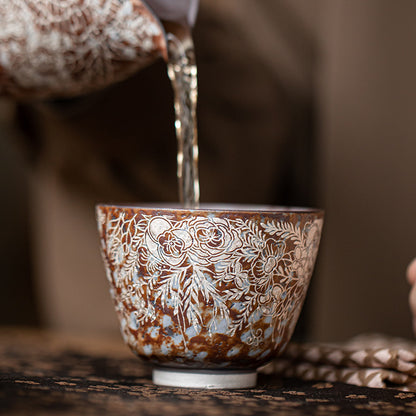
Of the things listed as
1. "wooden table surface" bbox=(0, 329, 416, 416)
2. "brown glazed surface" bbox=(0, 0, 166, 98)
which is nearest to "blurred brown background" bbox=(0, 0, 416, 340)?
"brown glazed surface" bbox=(0, 0, 166, 98)

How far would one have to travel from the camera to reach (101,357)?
749 mm

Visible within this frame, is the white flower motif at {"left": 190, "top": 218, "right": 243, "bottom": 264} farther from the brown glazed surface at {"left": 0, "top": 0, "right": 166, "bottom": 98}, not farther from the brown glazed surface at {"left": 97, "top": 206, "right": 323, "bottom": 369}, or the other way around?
the brown glazed surface at {"left": 0, "top": 0, "right": 166, "bottom": 98}

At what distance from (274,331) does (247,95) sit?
1.98 feet

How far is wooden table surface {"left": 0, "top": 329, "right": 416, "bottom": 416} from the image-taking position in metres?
0.41

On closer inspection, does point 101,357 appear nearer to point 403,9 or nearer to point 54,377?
point 54,377

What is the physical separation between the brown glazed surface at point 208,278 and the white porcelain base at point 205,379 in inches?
0.4

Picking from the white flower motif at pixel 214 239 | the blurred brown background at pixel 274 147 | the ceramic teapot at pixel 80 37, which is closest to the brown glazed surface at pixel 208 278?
the white flower motif at pixel 214 239

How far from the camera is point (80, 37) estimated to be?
62 centimetres

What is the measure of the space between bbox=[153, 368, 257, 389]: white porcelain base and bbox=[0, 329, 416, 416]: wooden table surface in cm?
2

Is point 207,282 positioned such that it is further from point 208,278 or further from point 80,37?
point 80,37

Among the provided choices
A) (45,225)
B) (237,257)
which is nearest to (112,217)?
(237,257)

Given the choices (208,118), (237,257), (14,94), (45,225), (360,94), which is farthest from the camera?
(360,94)

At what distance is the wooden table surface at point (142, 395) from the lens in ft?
1.35

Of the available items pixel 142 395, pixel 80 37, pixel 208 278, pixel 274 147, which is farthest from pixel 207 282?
pixel 274 147
